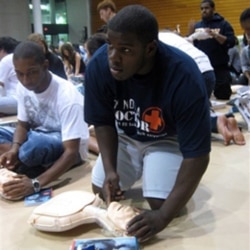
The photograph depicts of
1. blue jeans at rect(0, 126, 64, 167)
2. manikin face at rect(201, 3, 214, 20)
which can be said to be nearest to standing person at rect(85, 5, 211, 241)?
blue jeans at rect(0, 126, 64, 167)

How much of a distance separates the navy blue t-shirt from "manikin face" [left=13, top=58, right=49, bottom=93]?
418mm

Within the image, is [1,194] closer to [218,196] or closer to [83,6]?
[218,196]

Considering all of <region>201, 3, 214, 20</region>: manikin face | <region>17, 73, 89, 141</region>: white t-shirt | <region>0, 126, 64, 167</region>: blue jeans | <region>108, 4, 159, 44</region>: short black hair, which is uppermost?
<region>201, 3, 214, 20</region>: manikin face

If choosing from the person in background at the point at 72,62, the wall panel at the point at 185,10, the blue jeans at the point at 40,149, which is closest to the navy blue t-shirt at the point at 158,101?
the blue jeans at the point at 40,149

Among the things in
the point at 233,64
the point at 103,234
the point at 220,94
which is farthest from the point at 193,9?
the point at 103,234

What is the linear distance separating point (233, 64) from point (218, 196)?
4.65 m

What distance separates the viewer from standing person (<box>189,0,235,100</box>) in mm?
4664

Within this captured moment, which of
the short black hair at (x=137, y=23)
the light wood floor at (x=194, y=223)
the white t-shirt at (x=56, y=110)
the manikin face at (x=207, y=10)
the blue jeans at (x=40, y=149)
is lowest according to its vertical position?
the light wood floor at (x=194, y=223)

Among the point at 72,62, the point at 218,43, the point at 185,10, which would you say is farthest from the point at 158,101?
the point at 185,10

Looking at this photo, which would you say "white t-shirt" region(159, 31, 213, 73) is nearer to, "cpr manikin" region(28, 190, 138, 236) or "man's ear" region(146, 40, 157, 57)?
"man's ear" region(146, 40, 157, 57)

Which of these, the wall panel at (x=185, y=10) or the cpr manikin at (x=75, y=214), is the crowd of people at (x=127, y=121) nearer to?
the cpr manikin at (x=75, y=214)

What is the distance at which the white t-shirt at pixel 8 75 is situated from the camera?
360 cm

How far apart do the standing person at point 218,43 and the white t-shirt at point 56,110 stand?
9.57ft

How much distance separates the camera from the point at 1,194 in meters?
2.00
